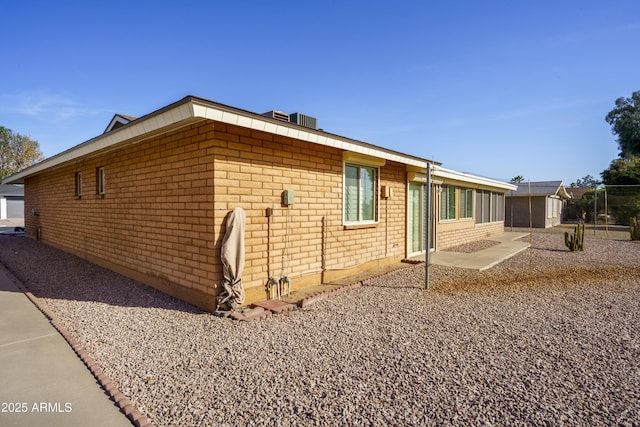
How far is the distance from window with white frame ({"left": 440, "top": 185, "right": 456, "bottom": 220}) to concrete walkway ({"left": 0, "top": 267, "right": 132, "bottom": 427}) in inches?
420

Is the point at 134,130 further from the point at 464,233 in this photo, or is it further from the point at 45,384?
the point at 464,233

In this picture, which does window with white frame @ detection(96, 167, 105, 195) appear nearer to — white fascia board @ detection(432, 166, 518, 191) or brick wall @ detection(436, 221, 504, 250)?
white fascia board @ detection(432, 166, 518, 191)

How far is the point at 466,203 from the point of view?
13367mm

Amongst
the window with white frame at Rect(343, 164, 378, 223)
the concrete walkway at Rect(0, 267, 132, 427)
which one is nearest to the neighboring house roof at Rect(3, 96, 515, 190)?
the window with white frame at Rect(343, 164, 378, 223)

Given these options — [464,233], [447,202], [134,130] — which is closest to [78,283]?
[134,130]

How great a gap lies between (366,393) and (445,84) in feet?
32.3

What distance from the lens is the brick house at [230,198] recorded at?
15.4 feet

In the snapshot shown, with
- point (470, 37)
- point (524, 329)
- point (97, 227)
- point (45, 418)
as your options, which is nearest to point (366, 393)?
point (45, 418)

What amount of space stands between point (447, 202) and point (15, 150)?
65.2 metres

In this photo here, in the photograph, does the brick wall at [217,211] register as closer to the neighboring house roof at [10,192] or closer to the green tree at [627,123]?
the neighboring house roof at [10,192]

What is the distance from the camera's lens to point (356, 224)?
23.6 feet

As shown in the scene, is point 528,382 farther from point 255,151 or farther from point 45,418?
point 255,151

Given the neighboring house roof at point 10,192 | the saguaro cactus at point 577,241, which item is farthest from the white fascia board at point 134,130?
the neighboring house roof at point 10,192

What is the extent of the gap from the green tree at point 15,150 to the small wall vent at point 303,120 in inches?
2357
